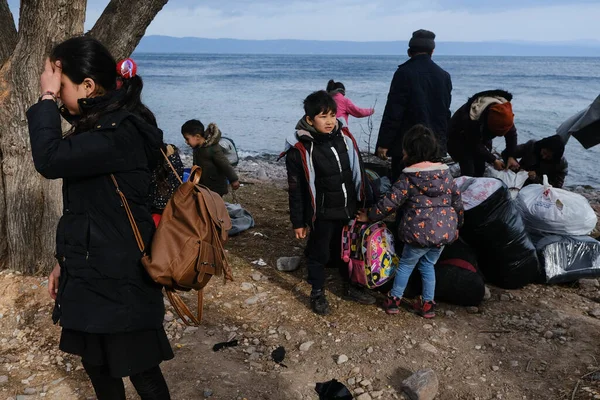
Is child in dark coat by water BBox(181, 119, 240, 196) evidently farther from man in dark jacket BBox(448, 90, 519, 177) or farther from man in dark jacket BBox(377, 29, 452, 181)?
man in dark jacket BBox(448, 90, 519, 177)

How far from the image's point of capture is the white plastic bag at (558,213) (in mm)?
4641

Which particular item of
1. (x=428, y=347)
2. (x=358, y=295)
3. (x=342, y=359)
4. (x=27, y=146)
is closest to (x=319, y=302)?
(x=358, y=295)

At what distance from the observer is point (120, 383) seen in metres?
2.30

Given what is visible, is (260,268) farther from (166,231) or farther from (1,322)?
(166,231)

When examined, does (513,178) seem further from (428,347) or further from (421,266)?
(428,347)

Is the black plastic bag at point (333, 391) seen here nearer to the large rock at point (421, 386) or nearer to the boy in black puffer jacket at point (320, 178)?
the large rock at point (421, 386)

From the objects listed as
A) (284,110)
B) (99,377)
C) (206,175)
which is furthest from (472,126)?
(284,110)

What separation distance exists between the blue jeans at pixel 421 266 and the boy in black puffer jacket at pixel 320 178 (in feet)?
1.81

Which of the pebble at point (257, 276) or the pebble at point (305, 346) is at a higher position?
the pebble at point (257, 276)

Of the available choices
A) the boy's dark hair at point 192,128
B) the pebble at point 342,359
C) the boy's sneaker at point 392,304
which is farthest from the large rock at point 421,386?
the boy's dark hair at point 192,128

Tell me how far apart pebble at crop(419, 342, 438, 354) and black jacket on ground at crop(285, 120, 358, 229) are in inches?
43.0

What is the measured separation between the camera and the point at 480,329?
381 cm

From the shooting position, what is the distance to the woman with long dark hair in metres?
1.94

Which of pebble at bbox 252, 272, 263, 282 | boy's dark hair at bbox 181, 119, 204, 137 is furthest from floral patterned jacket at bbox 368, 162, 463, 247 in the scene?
boy's dark hair at bbox 181, 119, 204, 137
